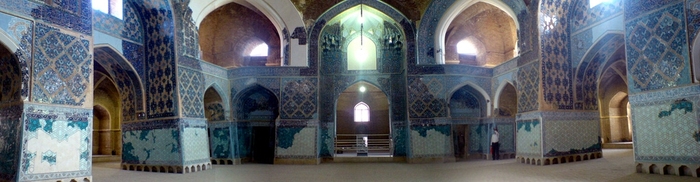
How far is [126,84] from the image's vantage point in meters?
11.8

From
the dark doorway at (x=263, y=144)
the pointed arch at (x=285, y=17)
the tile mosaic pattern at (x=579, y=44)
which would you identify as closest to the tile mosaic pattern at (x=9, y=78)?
the pointed arch at (x=285, y=17)

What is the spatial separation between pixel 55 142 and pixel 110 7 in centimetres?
443

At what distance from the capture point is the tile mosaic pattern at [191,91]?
11195mm

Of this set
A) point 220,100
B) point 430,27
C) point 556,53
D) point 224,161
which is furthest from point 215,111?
point 556,53

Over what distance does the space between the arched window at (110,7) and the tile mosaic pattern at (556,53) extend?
9.79 m

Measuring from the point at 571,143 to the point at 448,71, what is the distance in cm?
409

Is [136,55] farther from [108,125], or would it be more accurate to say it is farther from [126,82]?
[108,125]

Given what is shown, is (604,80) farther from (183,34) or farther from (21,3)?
(21,3)

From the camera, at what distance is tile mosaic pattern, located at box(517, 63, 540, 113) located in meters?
11.4

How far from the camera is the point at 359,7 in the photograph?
1466 cm

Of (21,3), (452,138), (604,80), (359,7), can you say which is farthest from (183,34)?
(604,80)

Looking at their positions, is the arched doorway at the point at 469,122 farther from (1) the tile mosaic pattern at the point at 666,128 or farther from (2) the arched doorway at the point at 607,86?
(1) the tile mosaic pattern at the point at 666,128

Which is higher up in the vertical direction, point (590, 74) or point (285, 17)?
point (285, 17)

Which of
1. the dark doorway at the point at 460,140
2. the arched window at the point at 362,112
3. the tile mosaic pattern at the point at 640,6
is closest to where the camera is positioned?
the tile mosaic pattern at the point at 640,6
